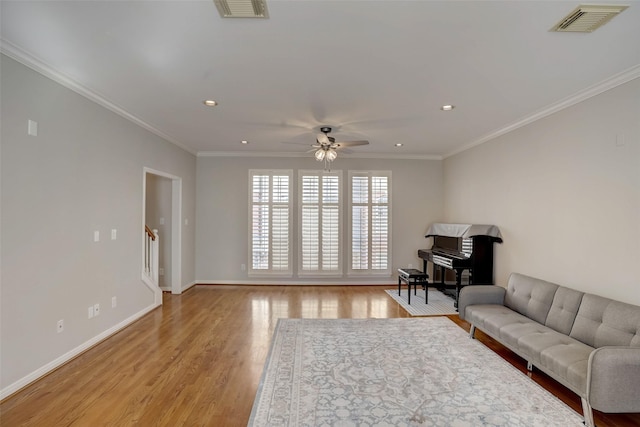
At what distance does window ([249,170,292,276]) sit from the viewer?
6441mm

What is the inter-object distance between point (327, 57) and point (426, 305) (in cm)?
418

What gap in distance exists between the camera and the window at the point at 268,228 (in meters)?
6.44

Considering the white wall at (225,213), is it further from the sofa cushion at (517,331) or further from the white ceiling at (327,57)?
the sofa cushion at (517,331)

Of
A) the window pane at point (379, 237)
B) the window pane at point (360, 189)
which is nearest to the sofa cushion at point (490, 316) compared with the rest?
the window pane at point (379, 237)

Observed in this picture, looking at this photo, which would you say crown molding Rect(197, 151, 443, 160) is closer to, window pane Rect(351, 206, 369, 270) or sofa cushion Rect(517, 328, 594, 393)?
window pane Rect(351, 206, 369, 270)

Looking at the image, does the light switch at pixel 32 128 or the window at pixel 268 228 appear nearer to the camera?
the light switch at pixel 32 128

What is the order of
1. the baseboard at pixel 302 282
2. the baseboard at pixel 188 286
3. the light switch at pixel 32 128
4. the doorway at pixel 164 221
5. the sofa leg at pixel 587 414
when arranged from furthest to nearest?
the baseboard at pixel 302 282 → the baseboard at pixel 188 286 → the doorway at pixel 164 221 → the light switch at pixel 32 128 → the sofa leg at pixel 587 414

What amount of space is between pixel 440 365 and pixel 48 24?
433 cm

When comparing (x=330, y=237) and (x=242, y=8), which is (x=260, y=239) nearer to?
(x=330, y=237)

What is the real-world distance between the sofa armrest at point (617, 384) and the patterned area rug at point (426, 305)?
101 inches

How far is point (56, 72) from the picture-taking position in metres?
2.84

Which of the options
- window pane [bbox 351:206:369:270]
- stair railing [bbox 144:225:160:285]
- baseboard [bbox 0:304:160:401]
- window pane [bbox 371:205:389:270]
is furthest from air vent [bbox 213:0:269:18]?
window pane [bbox 371:205:389:270]

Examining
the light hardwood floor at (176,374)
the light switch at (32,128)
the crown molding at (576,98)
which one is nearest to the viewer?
the light hardwood floor at (176,374)

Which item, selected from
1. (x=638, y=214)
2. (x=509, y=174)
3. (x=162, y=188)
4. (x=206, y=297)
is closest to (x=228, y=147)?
(x=162, y=188)
